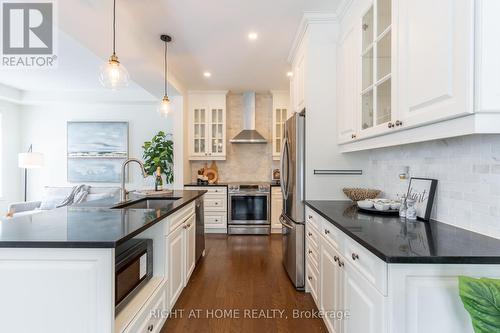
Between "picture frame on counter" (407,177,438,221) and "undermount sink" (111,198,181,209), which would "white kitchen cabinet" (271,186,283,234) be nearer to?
"undermount sink" (111,198,181,209)

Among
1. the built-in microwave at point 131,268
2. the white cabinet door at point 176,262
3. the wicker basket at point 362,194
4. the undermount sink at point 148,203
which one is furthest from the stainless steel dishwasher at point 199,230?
the wicker basket at point 362,194

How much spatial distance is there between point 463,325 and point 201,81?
171 inches

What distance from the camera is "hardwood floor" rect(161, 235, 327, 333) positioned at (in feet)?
6.48

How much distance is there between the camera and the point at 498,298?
0.74 metres

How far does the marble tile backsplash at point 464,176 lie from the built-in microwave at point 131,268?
6.19ft

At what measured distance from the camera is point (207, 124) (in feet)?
16.1

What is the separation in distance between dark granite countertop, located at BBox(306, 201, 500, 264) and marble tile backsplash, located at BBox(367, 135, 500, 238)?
75 mm

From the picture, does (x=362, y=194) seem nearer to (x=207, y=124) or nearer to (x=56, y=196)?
(x=207, y=124)

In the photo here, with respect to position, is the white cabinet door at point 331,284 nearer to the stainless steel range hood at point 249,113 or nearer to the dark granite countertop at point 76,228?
the dark granite countertop at point 76,228

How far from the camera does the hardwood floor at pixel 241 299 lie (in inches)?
77.8

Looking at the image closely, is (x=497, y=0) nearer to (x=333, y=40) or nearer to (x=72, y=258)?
(x=333, y=40)

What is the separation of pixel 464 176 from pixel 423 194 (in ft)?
0.97

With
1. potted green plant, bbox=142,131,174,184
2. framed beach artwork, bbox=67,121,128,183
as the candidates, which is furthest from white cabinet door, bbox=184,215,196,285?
framed beach artwork, bbox=67,121,128,183

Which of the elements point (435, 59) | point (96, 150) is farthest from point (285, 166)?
point (96, 150)
